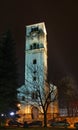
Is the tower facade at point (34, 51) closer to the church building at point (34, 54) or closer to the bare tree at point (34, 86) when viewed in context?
the church building at point (34, 54)

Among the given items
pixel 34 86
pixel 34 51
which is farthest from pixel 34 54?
pixel 34 86

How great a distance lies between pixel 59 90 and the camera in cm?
5434

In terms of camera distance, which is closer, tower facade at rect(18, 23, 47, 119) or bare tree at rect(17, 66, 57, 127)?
bare tree at rect(17, 66, 57, 127)

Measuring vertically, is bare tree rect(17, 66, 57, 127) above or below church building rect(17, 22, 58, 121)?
below

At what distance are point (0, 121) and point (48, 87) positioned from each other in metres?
16.2

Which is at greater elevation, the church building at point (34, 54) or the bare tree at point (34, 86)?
the church building at point (34, 54)

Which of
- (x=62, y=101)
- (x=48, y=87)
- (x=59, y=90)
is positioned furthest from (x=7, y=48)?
(x=62, y=101)

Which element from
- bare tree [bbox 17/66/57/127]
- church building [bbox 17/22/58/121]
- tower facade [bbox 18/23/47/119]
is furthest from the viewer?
tower facade [bbox 18/23/47/119]

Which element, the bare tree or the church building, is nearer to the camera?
the bare tree

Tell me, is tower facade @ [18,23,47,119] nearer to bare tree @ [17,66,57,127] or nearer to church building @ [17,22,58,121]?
church building @ [17,22,58,121]

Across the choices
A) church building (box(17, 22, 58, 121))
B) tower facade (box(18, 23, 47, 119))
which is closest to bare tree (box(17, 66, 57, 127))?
church building (box(17, 22, 58, 121))

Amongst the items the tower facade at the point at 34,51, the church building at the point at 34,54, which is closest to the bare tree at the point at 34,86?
the church building at the point at 34,54

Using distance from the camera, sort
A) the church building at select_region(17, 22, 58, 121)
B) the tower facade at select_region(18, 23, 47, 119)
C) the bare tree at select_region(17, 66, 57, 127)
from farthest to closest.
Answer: the tower facade at select_region(18, 23, 47, 119) < the church building at select_region(17, 22, 58, 121) < the bare tree at select_region(17, 66, 57, 127)

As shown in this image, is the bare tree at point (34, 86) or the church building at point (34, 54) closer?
the bare tree at point (34, 86)
